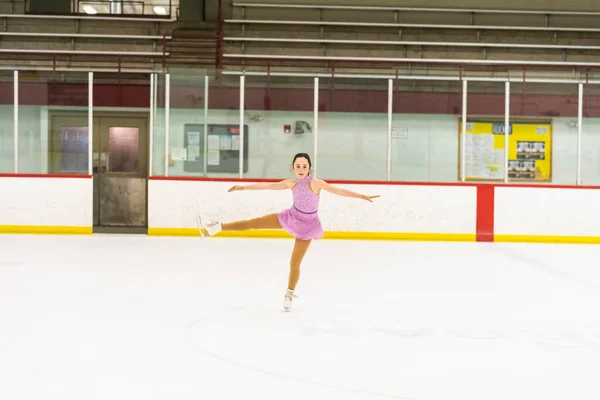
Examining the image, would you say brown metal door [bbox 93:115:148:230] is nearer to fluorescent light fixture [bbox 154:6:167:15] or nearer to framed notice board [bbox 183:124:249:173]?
framed notice board [bbox 183:124:249:173]

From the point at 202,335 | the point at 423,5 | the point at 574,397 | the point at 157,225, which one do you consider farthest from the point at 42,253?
the point at 423,5

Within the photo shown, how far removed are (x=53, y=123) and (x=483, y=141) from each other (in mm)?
6916

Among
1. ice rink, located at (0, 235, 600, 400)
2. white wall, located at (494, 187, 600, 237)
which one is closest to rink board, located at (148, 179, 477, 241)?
white wall, located at (494, 187, 600, 237)

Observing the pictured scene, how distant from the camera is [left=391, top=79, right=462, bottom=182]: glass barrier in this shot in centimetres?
1226

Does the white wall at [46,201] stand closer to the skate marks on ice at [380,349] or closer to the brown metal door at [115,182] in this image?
the brown metal door at [115,182]

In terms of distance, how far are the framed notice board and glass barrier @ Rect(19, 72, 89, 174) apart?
6.07ft

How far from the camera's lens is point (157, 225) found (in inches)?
491

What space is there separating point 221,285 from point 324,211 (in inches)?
214

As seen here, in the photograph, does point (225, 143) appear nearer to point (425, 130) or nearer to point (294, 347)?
point (425, 130)

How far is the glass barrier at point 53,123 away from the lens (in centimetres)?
1263

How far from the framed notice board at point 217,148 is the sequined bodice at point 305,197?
6767 mm

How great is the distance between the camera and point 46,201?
492 inches

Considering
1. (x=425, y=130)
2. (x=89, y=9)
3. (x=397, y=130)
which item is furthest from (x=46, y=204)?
(x=89, y=9)

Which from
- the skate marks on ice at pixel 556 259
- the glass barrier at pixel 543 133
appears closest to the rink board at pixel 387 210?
the skate marks on ice at pixel 556 259
